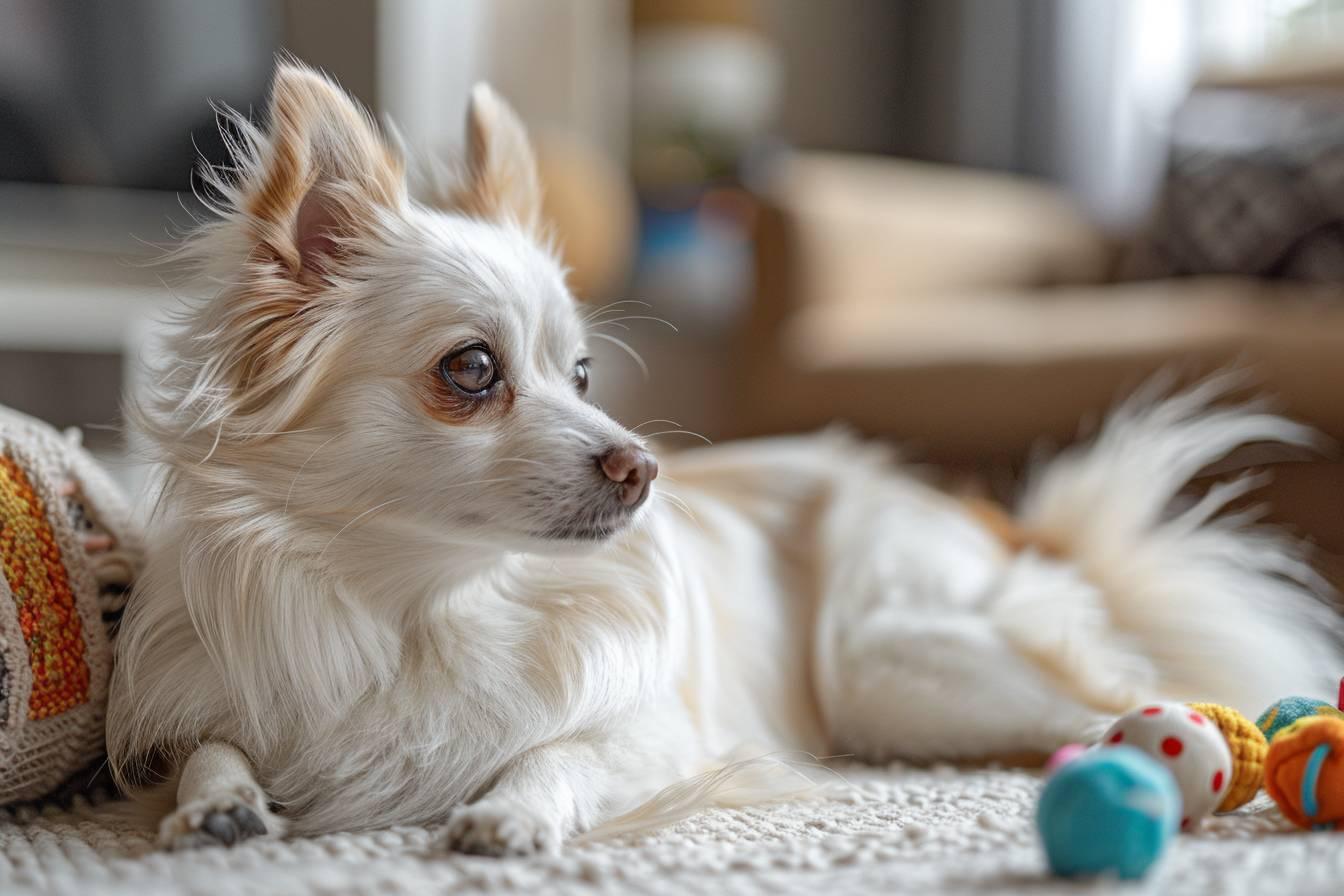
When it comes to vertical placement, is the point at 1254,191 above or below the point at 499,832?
above

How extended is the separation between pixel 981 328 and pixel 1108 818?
Answer: 2255 millimetres

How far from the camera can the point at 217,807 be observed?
1100mm

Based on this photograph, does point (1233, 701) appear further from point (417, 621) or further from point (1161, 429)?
point (417, 621)

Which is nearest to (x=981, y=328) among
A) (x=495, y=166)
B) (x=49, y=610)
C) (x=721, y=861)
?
(x=495, y=166)

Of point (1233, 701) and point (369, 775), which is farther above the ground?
point (369, 775)

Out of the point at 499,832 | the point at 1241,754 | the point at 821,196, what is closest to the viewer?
the point at 499,832

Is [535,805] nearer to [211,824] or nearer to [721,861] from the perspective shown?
[721,861]

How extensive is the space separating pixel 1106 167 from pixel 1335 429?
9.93ft

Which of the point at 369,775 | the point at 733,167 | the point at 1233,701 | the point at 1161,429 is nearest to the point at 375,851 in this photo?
the point at 369,775

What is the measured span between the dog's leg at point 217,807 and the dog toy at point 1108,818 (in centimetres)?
67

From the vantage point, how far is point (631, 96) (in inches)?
209

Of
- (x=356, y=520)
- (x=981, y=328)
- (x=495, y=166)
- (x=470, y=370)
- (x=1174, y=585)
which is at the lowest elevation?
(x=1174, y=585)

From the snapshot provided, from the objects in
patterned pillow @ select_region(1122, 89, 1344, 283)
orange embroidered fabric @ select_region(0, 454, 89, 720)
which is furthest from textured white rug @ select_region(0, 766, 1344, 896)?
patterned pillow @ select_region(1122, 89, 1344, 283)

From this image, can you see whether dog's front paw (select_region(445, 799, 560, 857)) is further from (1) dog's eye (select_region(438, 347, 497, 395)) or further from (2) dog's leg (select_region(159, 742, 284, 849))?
(1) dog's eye (select_region(438, 347, 497, 395))
